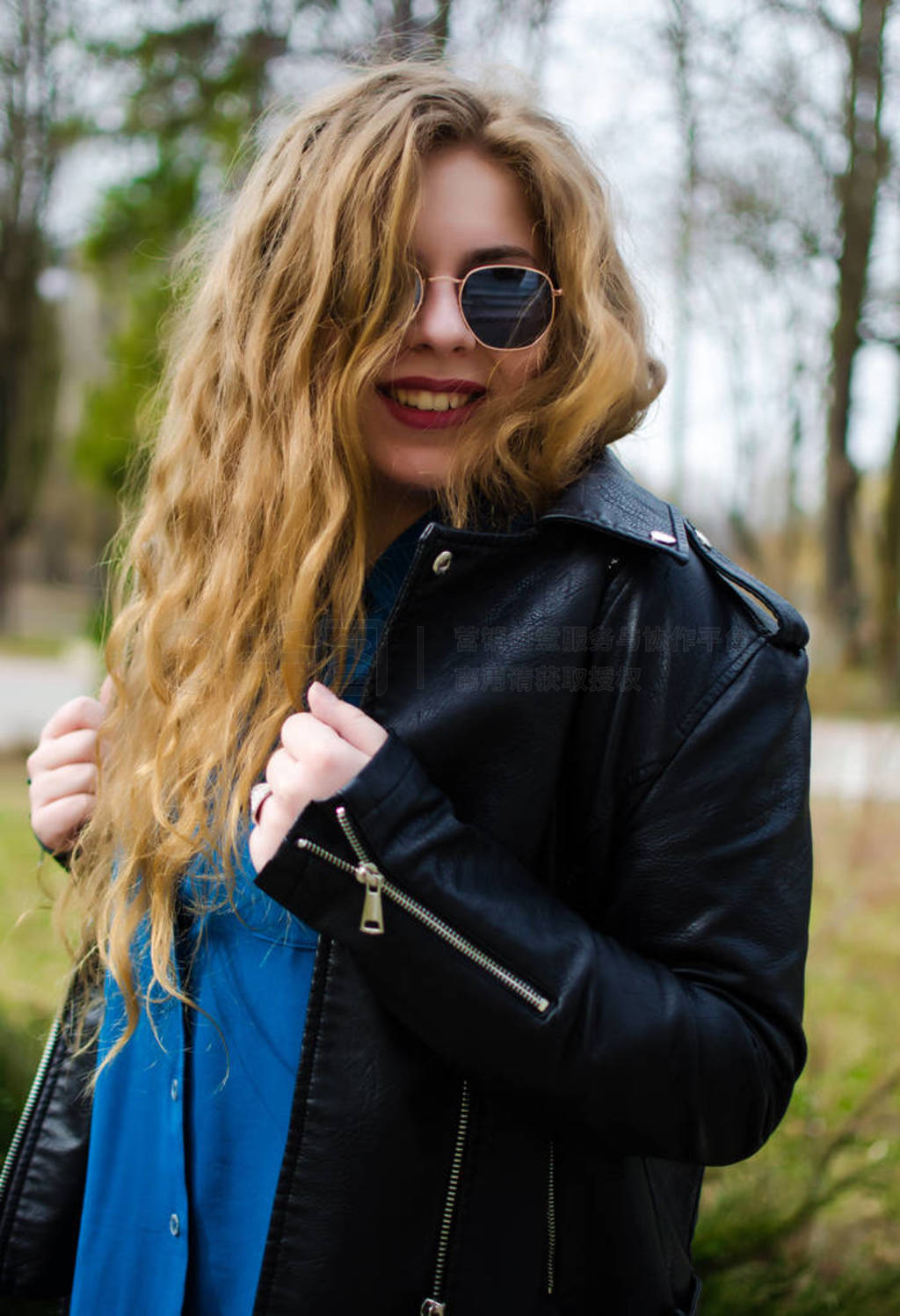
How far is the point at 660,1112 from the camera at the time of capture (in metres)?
1.05

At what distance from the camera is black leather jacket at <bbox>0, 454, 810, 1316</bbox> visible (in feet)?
3.45

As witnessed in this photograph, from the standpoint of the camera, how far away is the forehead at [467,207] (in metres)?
1.32

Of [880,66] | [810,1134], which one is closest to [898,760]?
[810,1134]

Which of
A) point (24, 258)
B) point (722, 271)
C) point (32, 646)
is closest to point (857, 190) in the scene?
point (722, 271)

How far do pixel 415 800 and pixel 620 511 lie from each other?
1.33ft

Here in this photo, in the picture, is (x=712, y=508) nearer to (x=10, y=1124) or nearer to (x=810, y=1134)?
(x=810, y=1134)

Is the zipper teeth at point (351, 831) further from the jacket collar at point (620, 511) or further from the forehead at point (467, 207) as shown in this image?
the forehead at point (467, 207)

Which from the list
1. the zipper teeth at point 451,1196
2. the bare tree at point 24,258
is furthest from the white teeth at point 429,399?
the bare tree at point 24,258

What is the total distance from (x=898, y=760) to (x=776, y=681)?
12.0 ft

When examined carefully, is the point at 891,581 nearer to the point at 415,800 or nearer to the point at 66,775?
the point at 66,775

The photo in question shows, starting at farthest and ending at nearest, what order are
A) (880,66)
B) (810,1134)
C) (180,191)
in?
(180,191) < (880,66) < (810,1134)

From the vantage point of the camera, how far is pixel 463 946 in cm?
105

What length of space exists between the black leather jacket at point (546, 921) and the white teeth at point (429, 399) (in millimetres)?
233

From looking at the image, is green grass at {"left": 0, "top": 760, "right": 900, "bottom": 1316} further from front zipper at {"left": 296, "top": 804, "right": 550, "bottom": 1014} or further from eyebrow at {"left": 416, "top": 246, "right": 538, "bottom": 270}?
eyebrow at {"left": 416, "top": 246, "right": 538, "bottom": 270}
